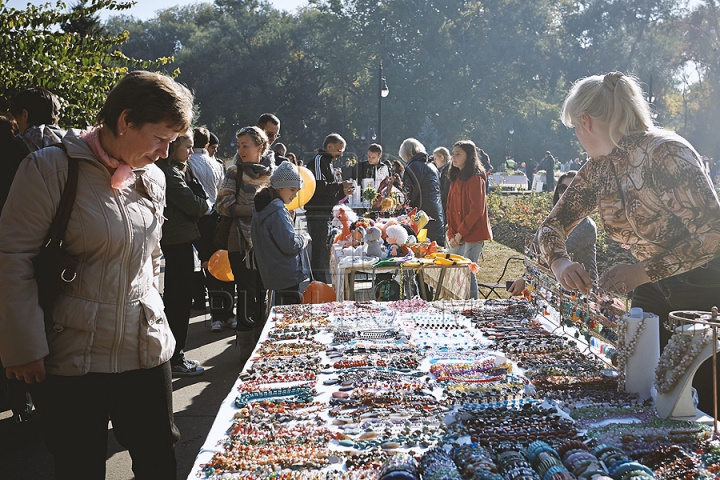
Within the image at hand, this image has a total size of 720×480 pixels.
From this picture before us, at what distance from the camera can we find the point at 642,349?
2.10 meters

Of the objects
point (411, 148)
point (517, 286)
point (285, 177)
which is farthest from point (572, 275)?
point (411, 148)

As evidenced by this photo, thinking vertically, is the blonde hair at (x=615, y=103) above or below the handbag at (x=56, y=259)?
above

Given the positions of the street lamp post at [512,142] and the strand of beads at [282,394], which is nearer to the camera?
the strand of beads at [282,394]

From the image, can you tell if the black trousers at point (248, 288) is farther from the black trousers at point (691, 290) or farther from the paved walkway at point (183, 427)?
the black trousers at point (691, 290)

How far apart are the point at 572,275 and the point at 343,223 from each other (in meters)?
4.36

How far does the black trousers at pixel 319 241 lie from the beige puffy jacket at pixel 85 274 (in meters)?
5.38

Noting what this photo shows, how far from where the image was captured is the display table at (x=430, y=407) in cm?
174

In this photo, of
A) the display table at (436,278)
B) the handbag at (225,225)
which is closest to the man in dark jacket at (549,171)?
the display table at (436,278)

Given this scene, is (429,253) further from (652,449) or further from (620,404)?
(652,449)

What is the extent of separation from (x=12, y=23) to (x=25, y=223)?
3.58 metres

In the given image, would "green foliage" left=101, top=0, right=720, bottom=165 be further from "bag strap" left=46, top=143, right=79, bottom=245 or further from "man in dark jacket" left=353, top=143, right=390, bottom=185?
"bag strap" left=46, top=143, right=79, bottom=245

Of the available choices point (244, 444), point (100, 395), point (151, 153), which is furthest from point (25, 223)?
point (244, 444)

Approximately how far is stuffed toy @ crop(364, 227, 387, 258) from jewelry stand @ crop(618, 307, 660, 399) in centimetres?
365

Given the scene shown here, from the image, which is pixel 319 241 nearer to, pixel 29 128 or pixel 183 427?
pixel 183 427
